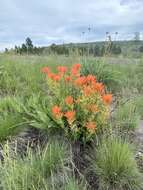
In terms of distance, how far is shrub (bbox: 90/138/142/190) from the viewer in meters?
3.03

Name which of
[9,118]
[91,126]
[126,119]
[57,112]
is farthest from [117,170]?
[9,118]

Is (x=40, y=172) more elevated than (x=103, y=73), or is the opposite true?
(x=103, y=73)

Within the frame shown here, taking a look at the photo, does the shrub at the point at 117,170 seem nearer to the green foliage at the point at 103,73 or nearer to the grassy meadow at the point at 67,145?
the grassy meadow at the point at 67,145

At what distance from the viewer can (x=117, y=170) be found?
120 inches

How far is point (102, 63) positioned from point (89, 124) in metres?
3.08

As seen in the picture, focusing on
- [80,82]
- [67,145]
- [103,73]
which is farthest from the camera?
[103,73]

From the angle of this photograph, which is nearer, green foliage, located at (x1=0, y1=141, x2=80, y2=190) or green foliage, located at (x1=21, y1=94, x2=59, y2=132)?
green foliage, located at (x1=0, y1=141, x2=80, y2=190)

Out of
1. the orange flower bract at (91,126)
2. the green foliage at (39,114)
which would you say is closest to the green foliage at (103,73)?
the green foliage at (39,114)

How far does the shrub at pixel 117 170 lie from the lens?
119 inches

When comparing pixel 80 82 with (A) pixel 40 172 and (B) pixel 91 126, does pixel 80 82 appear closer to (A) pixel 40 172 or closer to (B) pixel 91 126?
(B) pixel 91 126

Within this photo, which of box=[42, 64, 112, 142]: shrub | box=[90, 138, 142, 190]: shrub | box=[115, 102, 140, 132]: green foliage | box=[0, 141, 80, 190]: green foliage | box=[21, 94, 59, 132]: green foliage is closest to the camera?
box=[0, 141, 80, 190]: green foliage

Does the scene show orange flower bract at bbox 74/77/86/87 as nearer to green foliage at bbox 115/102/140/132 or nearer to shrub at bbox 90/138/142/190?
green foliage at bbox 115/102/140/132

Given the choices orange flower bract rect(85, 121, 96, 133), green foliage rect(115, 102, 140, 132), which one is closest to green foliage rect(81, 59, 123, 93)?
green foliage rect(115, 102, 140, 132)

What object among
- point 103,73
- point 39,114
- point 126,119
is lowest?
point 126,119
